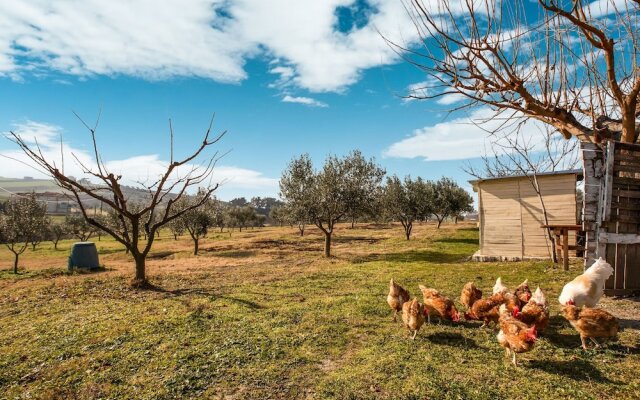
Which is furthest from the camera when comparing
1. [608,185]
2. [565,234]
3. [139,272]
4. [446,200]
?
[446,200]

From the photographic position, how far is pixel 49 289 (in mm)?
15766

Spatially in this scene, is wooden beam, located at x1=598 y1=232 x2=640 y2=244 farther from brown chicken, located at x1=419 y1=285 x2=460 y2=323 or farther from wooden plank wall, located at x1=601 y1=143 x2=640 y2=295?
brown chicken, located at x1=419 y1=285 x2=460 y2=323

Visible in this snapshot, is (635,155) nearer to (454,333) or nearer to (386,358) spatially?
(454,333)

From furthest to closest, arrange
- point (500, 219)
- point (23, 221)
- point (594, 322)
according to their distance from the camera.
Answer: point (23, 221) → point (500, 219) → point (594, 322)

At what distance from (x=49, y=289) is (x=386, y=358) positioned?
16.6 m

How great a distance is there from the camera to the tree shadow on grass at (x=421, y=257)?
23469 mm

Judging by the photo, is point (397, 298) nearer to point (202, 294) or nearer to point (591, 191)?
point (591, 191)

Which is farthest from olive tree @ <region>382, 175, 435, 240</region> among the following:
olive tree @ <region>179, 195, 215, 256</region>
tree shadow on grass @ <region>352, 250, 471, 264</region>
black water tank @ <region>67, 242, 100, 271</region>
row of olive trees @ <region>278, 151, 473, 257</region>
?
black water tank @ <region>67, 242, 100, 271</region>

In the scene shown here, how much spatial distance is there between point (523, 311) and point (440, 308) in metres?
1.86

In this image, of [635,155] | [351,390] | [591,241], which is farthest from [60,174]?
[635,155]

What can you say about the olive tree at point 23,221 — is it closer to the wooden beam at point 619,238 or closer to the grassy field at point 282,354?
the grassy field at point 282,354

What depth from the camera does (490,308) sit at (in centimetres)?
787

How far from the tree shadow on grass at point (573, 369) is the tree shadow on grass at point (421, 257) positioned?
1639 cm

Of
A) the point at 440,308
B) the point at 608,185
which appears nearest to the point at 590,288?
the point at 440,308
